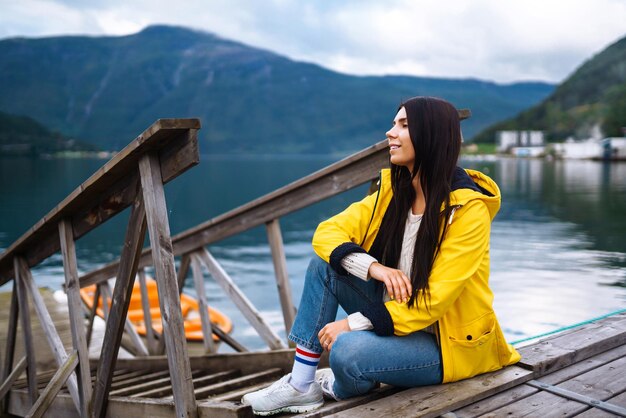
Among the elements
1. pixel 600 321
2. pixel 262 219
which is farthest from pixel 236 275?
pixel 600 321

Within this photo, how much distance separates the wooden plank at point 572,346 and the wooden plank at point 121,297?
→ 5.74 feet

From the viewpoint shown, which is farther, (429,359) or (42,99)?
(42,99)

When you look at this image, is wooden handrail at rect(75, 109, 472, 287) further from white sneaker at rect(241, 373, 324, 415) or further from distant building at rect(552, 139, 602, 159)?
distant building at rect(552, 139, 602, 159)

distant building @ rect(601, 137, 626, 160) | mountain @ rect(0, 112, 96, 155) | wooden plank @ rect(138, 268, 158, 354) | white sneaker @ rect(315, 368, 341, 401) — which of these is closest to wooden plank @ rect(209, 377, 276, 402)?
white sneaker @ rect(315, 368, 341, 401)

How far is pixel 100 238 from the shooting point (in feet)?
88.9

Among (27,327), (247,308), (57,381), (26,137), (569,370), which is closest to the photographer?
(569,370)

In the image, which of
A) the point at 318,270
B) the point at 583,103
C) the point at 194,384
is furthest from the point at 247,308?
the point at 583,103

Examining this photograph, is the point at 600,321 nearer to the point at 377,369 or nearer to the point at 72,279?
the point at 377,369

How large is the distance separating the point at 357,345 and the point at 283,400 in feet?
1.24

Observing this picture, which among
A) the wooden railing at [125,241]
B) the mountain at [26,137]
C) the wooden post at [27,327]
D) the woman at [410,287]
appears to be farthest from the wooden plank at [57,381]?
the mountain at [26,137]

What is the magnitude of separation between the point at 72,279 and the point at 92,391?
65 cm

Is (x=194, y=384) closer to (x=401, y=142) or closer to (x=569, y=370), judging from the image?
(x=569, y=370)

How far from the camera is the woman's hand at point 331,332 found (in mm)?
2408

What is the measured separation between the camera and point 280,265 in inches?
182
